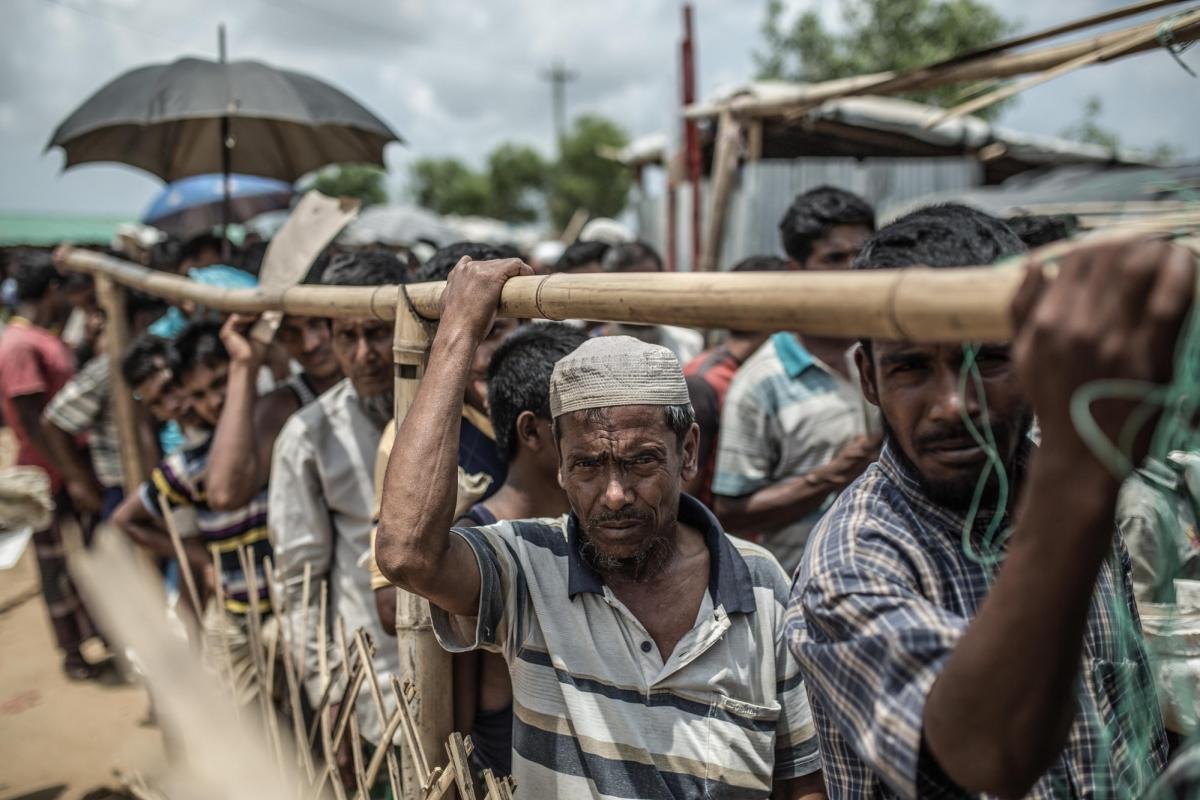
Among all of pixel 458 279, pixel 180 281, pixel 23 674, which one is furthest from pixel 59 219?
pixel 458 279

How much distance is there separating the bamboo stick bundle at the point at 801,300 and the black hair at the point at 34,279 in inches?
202

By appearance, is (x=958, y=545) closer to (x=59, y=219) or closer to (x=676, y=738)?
(x=676, y=738)

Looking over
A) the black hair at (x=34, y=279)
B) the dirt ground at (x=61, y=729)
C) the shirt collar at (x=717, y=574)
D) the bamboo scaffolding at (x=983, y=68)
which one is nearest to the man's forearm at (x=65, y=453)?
the black hair at (x=34, y=279)

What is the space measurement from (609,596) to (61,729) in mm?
4468

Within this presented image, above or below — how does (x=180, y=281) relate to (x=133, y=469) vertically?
above

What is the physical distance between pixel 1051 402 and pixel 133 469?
450 cm

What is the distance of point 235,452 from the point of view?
2.89m

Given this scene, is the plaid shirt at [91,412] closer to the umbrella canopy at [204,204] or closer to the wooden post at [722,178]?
the umbrella canopy at [204,204]

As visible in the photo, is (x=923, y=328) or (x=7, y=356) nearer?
(x=923, y=328)

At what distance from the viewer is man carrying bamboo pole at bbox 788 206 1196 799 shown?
2.23 feet

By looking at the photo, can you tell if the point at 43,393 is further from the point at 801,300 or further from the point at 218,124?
the point at 801,300

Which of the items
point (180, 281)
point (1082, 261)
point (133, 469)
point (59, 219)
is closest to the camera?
point (1082, 261)

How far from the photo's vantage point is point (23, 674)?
17.6 ft

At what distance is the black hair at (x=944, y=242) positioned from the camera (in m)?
1.18
